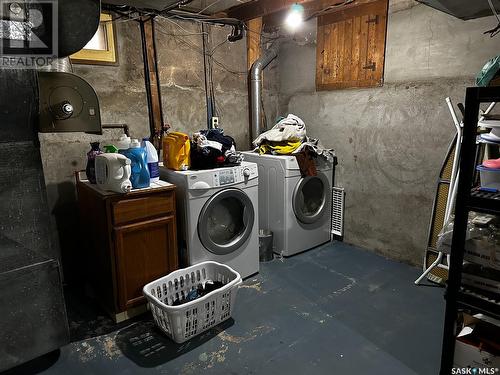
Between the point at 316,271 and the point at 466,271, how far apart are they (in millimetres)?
1501

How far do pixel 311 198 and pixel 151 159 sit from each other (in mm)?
1681

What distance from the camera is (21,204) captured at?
1.65 metres

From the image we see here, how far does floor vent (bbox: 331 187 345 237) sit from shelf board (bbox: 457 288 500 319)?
1956 mm

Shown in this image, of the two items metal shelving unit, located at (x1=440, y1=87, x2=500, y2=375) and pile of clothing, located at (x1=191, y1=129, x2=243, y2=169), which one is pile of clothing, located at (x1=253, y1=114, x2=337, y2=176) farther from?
metal shelving unit, located at (x1=440, y1=87, x2=500, y2=375)

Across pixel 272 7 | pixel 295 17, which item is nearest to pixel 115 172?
pixel 272 7

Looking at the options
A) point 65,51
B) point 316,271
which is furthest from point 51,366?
point 316,271

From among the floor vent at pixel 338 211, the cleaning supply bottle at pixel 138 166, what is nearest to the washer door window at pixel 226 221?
the cleaning supply bottle at pixel 138 166

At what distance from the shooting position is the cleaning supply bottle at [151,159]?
232 centimetres

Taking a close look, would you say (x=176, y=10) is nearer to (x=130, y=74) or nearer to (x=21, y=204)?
(x=130, y=74)

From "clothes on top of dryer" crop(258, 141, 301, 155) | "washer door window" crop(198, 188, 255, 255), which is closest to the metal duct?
"clothes on top of dryer" crop(258, 141, 301, 155)

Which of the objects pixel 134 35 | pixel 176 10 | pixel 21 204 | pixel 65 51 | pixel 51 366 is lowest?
pixel 51 366

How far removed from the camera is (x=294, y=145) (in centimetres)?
307

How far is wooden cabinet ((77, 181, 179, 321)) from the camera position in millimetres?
2068

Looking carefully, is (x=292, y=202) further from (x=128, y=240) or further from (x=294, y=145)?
(x=128, y=240)
